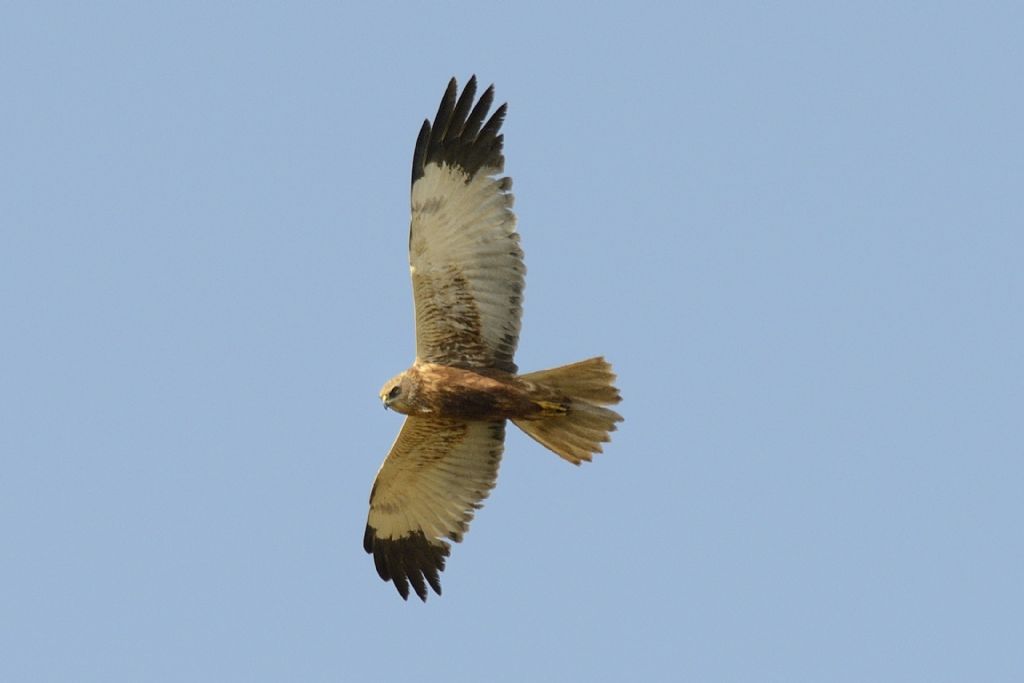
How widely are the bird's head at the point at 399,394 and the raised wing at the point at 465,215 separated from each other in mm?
708

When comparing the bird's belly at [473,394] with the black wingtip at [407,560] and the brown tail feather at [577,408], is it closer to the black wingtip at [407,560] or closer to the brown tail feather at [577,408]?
the brown tail feather at [577,408]

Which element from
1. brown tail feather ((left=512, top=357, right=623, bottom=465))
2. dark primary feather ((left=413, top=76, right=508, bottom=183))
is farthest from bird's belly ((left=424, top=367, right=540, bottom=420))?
dark primary feather ((left=413, top=76, right=508, bottom=183))

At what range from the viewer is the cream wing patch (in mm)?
13219

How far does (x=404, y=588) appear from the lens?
14.8 metres

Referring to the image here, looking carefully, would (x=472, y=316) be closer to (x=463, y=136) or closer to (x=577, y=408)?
(x=577, y=408)

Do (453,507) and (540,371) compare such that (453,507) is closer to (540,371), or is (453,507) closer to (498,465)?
(498,465)

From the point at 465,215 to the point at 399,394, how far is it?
1.50 meters

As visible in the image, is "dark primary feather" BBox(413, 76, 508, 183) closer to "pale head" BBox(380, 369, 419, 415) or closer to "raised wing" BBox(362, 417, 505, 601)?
"pale head" BBox(380, 369, 419, 415)

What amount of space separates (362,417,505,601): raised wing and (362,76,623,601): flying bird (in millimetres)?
53

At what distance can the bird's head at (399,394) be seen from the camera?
44.3 feet

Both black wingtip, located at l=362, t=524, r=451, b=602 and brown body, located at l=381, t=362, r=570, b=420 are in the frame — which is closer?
brown body, located at l=381, t=362, r=570, b=420

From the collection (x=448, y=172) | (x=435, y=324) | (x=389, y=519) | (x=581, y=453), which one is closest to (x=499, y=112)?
(x=448, y=172)

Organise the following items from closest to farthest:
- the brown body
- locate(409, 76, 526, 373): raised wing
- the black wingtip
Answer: locate(409, 76, 526, 373): raised wing → the brown body → the black wingtip

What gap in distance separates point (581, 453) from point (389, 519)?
207cm
